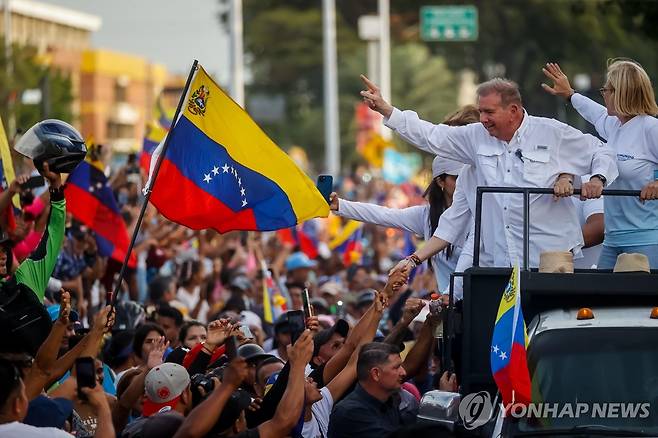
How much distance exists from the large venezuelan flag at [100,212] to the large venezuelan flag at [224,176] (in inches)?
151

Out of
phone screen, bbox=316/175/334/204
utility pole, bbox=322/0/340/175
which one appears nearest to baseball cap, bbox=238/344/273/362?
phone screen, bbox=316/175/334/204

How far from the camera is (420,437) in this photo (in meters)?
6.47

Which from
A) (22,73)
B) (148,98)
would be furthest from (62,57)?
(22,73)

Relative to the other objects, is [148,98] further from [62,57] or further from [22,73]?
[22,73]

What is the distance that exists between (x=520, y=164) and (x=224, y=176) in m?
1.88

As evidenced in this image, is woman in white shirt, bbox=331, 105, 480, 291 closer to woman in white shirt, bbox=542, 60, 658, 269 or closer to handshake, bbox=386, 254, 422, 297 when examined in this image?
handshake, bbox=386, 254, 422, 297

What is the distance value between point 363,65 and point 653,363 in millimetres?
63668

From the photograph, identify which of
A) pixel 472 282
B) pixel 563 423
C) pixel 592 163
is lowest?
pixel 563 423

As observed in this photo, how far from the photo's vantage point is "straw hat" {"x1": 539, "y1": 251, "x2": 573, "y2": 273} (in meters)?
8.55

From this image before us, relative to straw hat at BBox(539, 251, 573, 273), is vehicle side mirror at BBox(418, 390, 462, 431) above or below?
below

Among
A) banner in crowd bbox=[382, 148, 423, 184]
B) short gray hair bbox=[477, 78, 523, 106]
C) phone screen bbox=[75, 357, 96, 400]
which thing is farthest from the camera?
banner in crowd bbox=[382, 148, 423, 184]

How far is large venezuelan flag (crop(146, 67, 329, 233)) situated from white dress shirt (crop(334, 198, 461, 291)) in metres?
0.42

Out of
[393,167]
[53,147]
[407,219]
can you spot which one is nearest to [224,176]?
[53,147]

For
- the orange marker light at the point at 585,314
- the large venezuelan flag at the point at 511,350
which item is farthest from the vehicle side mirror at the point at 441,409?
the orange marker light at the point at 585,314
